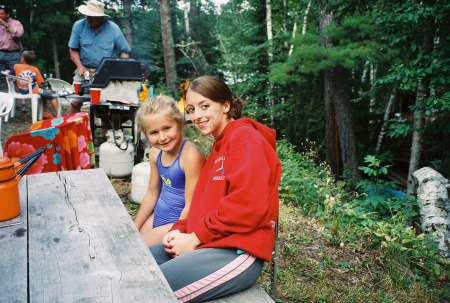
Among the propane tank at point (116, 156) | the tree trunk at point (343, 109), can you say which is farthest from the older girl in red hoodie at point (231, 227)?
the tree trunk at point (343, 109)

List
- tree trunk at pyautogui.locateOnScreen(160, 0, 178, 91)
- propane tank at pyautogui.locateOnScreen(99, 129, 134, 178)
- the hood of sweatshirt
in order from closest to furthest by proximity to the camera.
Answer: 1. the hood of sweatshirt
2. propane tank at pyautogui.locateOnScreen(99, 129, 134, 178)
3. tree trunk at pyautogui.locateOnScreen(160, 0, 178, 91)

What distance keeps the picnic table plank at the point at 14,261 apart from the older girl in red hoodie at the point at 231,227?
558mm

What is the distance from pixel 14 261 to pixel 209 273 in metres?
0.73

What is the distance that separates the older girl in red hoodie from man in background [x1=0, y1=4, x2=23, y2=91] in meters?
7.09

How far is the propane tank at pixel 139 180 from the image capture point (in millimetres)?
4098

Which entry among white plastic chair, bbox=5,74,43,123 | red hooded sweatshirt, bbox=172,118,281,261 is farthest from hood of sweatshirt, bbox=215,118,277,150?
white plastic chair, bbox=5,74,43,123

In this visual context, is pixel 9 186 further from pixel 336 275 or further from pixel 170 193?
pixel 336 275

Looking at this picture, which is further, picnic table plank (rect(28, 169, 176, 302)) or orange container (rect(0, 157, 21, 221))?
orange container (rect(0, 157, 21, 221))

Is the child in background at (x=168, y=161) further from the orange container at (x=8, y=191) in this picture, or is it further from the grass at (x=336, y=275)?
the grass at (x=336, y=275)

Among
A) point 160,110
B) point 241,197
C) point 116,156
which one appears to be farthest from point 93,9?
point 241,197

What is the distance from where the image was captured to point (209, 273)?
1.60 m

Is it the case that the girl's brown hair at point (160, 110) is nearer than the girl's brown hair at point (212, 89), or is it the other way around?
the girl's brown hair at point (212, 89)

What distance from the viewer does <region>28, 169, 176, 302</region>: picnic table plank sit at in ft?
3.70

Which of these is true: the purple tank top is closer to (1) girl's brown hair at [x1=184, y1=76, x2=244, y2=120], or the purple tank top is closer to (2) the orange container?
(1) girl's brown hair at [x1=184, y1=76, x2=244, y2=120]
